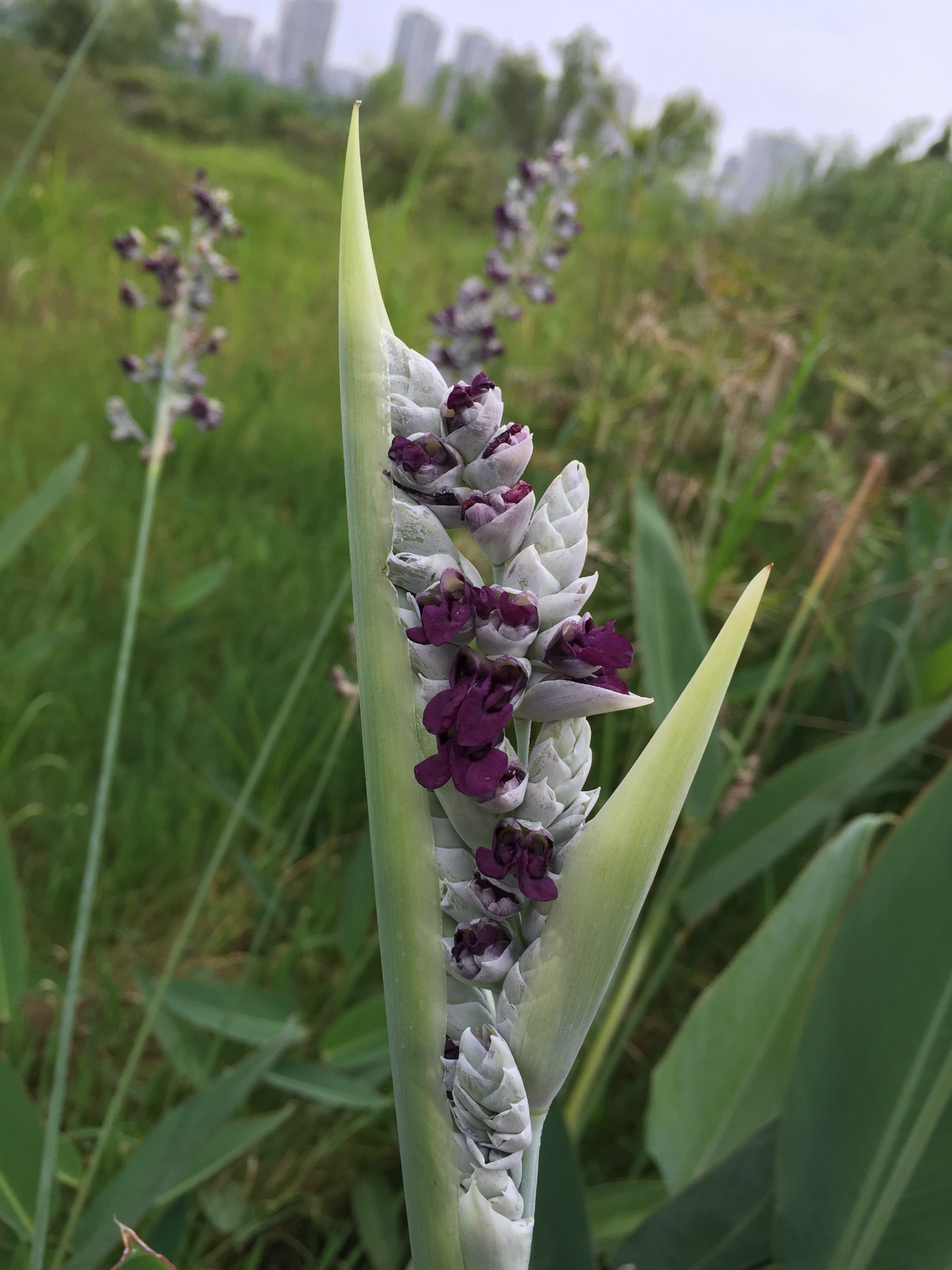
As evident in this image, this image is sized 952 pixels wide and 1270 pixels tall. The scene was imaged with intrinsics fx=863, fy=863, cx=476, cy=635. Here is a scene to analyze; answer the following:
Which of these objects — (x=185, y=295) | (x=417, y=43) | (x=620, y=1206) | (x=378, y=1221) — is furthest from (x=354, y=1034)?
(x=417, y=43)

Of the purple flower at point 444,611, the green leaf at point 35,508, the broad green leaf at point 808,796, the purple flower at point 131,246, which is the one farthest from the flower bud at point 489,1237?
the purple flower at point 131,246

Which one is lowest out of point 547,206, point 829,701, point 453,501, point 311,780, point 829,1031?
point 311,780

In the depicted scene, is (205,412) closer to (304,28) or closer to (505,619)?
(505,619)

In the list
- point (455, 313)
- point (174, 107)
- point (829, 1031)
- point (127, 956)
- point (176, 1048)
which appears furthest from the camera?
point (174, 107)

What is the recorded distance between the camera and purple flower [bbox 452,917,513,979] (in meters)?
0.37

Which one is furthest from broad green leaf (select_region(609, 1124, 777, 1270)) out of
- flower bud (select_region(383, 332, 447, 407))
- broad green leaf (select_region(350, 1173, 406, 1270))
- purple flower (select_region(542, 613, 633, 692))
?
flower bud (select_region(383, 332, 447, 407))

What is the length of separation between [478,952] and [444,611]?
0.48 feet

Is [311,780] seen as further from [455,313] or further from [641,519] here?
[455,313]

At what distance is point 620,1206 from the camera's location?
0.87 m

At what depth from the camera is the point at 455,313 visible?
4.42ft

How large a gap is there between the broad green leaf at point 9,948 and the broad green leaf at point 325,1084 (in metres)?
0.26

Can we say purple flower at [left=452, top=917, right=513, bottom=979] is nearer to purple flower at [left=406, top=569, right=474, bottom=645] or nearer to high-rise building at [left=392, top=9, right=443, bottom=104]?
purple flower at [left=406, top=569, right=474, bottom=645]

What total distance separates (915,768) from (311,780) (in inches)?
40.9

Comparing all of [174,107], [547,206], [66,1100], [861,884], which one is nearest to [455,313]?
[547,206]
